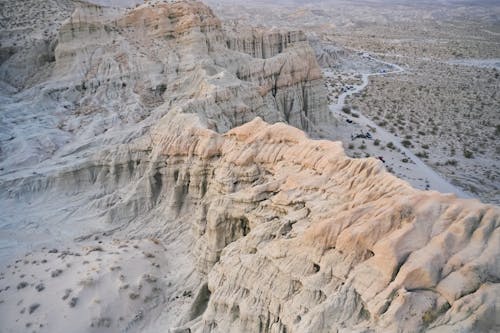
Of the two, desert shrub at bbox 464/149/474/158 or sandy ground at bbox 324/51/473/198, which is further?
desert shrub at bbox 464/149/474/158

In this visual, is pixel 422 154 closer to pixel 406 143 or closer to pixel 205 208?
pixel 406 143

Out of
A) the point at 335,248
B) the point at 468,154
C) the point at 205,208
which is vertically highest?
the point at 335,248

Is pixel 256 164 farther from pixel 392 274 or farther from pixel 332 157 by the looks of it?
pixel 392 274

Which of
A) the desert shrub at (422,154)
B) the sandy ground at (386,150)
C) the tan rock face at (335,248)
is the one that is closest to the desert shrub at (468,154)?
the desert shrub at (422,154)

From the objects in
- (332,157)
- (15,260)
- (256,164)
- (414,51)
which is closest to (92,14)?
(15,260)

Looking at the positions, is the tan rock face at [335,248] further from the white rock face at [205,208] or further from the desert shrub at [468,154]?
the desert shrub at [468,154]

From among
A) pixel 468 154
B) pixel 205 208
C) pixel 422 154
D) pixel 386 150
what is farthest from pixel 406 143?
pixel 205 208

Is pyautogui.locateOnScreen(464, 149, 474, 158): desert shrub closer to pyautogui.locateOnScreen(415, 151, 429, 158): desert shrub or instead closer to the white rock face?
pyautogui.locateOnScreen(415, 151, 429, 158): desert shrub

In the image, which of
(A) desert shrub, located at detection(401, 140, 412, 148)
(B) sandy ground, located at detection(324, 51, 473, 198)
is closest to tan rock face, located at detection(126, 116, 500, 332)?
(B) sandy ground, located at detection(324, 51, 473, 198)
